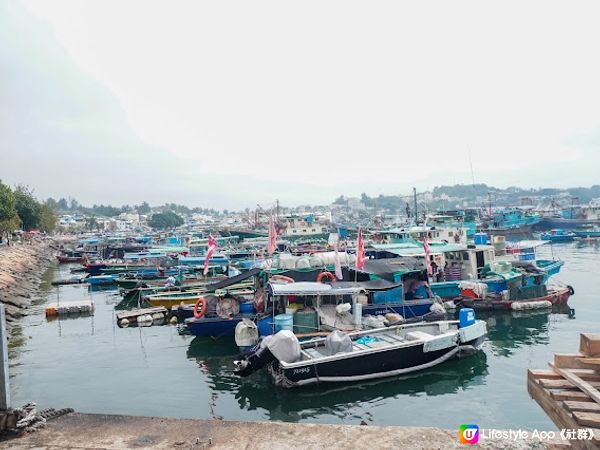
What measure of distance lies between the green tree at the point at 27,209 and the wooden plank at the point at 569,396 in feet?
259

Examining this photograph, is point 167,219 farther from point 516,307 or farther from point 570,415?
point 570,415

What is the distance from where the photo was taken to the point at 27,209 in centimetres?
7038

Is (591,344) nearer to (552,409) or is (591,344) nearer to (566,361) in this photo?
(566,361)

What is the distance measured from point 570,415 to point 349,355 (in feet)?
33.7

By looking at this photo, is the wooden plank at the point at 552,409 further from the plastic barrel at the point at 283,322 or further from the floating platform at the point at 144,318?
the floating platform at the point at 144,318

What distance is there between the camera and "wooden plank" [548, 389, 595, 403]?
403 centimetres

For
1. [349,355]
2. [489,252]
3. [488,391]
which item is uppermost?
[489,252]

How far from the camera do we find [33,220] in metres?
73.0

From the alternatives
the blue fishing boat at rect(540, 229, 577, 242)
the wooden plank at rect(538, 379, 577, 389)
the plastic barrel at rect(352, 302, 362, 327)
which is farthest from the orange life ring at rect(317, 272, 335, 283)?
the blue fishing boat at rect(540, 229, 577, 242)

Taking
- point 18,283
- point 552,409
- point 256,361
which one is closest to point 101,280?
point 18,283

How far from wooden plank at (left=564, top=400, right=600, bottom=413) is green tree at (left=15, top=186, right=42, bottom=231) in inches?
3112

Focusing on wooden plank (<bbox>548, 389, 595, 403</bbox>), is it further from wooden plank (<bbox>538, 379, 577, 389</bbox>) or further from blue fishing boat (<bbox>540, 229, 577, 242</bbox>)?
blue fishing boat (<bbox>540, 229, 577, 242</bbox>)

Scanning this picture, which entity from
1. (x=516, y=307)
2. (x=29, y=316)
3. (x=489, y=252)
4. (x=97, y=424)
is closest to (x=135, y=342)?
(x=29, y=316)

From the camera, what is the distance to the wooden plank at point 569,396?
403cm
